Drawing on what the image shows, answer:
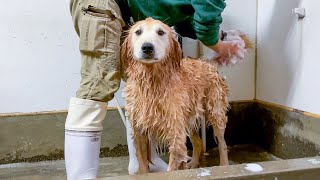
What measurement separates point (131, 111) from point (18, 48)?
78 cm

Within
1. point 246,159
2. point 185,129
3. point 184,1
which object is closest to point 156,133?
point 185,129

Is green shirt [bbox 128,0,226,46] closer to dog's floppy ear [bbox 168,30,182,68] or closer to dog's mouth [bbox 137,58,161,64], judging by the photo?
dog's floppy ear [bbox 168,30,182,68]

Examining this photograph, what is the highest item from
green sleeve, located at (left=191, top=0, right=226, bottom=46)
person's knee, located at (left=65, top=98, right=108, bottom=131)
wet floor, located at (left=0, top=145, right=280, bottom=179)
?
green sleeve, located at (left=191, top=0, right=226, bottom=46)

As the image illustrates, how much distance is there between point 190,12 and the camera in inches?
54.6

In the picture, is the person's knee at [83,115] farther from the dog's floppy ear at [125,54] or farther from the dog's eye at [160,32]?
the dog's eye at [160,32]

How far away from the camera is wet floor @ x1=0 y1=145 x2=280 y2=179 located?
1.66 meters

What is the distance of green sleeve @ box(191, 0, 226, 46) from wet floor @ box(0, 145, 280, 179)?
67cm

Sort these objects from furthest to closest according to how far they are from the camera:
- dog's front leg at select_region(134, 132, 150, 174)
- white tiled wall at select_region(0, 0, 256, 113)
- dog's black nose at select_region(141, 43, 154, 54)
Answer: white tiled wall at select_region(0, 0, 256, 113), dog's front leg at select_region(134, 132, 150, 174), dog's black nose at select_region(141, 43, 154, 54)

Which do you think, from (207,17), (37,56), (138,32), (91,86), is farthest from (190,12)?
(37,56)

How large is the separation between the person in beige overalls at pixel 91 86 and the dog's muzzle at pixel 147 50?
11 centimetres

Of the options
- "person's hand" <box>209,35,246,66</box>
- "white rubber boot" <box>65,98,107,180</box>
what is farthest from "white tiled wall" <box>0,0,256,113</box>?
"white rubber boot" <box>65,98,107,180</box>

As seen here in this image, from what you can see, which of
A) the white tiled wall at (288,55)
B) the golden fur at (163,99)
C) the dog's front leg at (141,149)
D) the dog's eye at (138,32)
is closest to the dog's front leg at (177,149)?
the golden fur at (163,99)

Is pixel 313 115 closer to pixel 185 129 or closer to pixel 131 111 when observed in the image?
pixel 185 129

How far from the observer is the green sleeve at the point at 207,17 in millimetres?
1260
